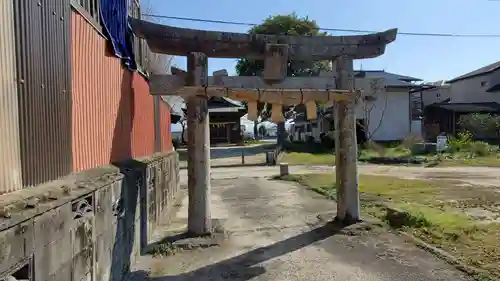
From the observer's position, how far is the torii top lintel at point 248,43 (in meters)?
8.16

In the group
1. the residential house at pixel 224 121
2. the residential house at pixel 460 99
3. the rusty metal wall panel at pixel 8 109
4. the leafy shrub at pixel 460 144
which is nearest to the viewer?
the rusty metal wall panel at pixel 8 109

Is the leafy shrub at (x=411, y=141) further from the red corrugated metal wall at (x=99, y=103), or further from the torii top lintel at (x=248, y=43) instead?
the red corrugated metal wall at (x=99, y=103)

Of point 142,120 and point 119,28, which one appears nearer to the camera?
point 119,28

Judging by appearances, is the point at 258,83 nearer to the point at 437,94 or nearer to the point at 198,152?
the point at 198,152

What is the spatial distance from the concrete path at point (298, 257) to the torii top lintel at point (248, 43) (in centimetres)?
364

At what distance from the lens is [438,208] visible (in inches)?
420

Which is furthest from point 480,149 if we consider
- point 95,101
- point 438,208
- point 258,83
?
point 95,101

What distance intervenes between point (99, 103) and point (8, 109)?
2.85m

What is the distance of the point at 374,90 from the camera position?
9.30m

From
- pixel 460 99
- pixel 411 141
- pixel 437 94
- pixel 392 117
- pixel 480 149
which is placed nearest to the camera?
pixel 480 149

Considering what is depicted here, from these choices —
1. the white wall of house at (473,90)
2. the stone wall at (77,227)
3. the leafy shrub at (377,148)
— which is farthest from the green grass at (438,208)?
the white wall of house at (473,90)

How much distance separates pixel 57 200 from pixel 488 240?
7.01 m

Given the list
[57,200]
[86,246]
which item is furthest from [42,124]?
[86,246]

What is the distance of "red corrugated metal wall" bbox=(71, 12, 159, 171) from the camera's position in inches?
201
